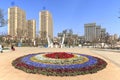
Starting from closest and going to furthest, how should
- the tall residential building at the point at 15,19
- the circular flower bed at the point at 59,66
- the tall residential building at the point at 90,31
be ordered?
the circular flower bed at the point at 59,66 < the tall residential building at the point at 15,19 < the tall residential building at the point at 90,31

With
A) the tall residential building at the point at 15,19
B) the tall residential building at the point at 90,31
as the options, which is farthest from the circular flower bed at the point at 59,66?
the tall residential building at the point at 90,31

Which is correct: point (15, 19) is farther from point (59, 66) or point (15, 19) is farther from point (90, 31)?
point (59, 66)

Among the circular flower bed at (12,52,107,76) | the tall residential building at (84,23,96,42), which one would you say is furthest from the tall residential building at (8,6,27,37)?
the circular flower bed at (12,52,107,76)

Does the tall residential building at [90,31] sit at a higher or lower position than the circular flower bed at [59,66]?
higher

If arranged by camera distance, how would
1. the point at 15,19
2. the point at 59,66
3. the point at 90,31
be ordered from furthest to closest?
the point at 90,31, the point at 15,19, the point at 59,66

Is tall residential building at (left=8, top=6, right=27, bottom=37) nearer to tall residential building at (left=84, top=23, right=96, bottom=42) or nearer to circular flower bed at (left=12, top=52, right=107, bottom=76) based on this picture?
tall residential building at (left=84, top=23, right=96, bottom=42)

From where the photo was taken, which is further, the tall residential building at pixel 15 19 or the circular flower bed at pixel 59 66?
the tall residential building at pixel 15 19

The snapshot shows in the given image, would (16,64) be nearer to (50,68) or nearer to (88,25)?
(50,68)

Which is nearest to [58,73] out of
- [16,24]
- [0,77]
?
[0,77]

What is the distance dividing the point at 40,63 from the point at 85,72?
10.7ft

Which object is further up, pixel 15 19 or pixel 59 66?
pixel 15 19

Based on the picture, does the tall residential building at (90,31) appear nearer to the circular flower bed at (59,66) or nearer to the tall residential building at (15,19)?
the tall residential building at (15,19)

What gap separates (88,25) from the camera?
95.3 meters

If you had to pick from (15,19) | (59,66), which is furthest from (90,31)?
(59,66)
